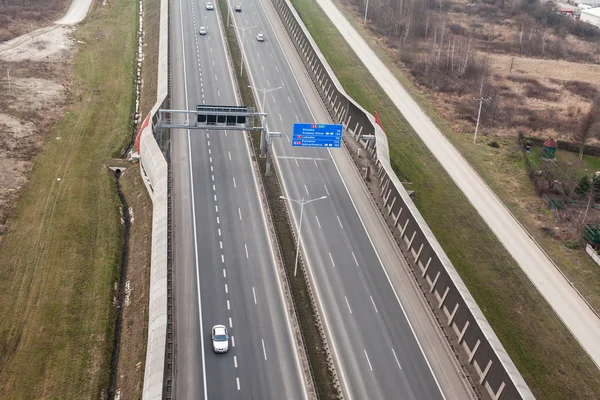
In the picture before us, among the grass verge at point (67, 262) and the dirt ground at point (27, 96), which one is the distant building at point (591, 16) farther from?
→ the dirt ground at point (27, 96)

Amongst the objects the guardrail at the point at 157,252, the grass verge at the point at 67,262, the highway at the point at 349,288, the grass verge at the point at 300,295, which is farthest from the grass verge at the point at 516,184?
the grass verge at the point at 67,262

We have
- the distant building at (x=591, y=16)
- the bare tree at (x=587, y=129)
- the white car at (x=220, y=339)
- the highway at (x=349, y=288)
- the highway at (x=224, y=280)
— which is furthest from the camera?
the distant building at (x=591, y=16)

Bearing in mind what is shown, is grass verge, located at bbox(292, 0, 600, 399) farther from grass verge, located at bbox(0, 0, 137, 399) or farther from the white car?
grass verge, located at bbox(0, 0, 137, 399)

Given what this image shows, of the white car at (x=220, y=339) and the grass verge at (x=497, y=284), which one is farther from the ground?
the white car at (x=220, y=339)

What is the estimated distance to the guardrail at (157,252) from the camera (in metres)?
47.0

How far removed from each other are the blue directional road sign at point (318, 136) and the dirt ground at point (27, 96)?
31047 millimetres

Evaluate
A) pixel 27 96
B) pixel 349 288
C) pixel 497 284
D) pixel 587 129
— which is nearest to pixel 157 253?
pixel 349 288

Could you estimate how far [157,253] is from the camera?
198 feet

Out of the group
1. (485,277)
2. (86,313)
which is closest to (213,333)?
(86,313)

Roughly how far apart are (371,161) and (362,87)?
33.8 metres

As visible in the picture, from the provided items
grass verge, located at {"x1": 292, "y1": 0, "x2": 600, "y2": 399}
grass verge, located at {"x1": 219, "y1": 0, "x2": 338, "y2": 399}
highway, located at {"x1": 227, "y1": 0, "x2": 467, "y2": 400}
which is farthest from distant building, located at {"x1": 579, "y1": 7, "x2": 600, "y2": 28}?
grass verge, located at {"x1": 219, "y1": 0, "x2": 338, "y2": 399}

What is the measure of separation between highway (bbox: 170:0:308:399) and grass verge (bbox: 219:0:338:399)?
4.11 ft

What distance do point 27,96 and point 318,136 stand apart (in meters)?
47.4

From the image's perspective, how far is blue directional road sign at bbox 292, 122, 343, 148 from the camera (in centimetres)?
7981
